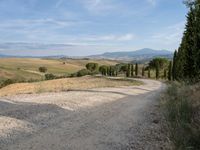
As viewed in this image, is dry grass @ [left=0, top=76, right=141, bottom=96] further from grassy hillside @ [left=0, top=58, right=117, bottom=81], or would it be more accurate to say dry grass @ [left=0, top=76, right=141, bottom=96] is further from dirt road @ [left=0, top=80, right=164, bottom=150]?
grassy hillside @ [left=0, top=58, right=117, bottom=81]

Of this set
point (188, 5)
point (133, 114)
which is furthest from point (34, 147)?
point (188, 5)

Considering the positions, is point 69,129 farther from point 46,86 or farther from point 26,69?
point 26,69

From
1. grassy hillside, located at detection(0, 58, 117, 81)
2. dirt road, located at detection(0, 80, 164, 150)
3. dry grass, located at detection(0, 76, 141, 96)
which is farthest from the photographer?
grassy hillside, located at detection(0, 58, 117, 81)

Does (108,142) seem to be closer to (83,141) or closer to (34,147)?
(83,141)

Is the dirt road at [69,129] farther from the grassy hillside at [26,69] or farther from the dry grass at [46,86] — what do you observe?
the grassy hillside at [26,69]

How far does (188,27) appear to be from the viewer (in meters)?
33.3

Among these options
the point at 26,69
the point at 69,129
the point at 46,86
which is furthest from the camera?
the point at 26,69

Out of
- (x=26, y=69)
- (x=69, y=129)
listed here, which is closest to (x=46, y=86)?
(x=69, y=129)

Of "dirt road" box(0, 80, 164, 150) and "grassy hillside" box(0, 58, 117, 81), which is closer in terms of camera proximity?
"dirt road" box(0, 80, 164, 150)

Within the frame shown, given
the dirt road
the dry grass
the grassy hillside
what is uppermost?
the dirt road

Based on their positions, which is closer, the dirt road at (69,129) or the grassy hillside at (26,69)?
the dirt road at (69,129)

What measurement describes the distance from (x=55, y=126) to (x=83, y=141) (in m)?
2.33

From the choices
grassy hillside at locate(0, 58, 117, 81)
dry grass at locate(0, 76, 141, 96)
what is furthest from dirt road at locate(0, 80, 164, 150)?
grassy hillside at locate(0, 58, 117, 81)

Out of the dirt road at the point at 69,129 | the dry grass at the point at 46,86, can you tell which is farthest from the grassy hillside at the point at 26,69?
the dirt road at the point at 69,129
